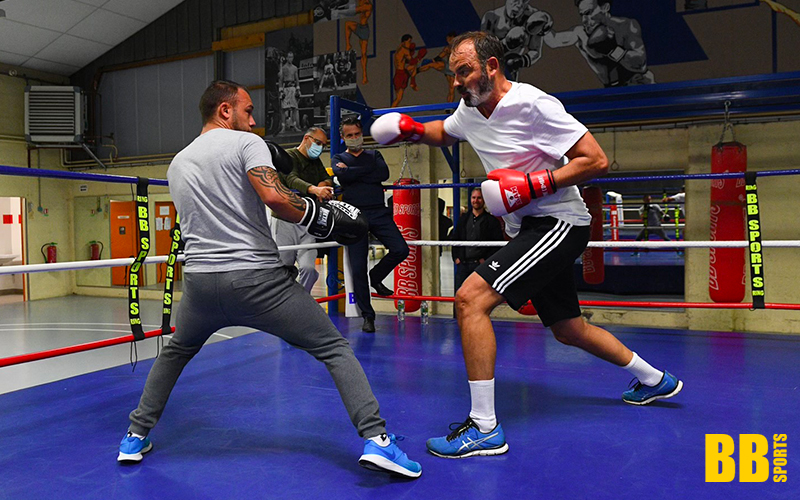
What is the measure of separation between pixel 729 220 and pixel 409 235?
246cm

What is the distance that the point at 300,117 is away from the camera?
23.1ft

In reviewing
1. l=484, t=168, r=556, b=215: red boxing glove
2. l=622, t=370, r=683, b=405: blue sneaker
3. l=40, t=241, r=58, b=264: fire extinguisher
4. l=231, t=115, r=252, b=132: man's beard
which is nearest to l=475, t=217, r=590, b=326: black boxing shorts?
l=484, t=168, r=556, b=215: red boxing glove

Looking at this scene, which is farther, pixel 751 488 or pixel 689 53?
pixel 689 53

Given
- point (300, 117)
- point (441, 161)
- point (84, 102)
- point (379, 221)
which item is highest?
point (84, 102)

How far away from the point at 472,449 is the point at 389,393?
714 mm

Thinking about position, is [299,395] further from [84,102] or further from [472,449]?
[84,102]

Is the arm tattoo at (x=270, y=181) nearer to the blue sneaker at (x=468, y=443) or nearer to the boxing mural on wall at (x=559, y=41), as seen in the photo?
the blue sneaker at (x=468, y=443)

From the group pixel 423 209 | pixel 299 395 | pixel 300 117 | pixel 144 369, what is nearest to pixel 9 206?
pixel 300 117

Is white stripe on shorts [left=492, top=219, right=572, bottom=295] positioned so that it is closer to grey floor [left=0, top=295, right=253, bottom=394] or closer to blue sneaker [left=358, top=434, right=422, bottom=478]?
blue sneaker [left=358, top=434, right=422, bottom=478]

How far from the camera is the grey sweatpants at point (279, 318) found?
1566 mm

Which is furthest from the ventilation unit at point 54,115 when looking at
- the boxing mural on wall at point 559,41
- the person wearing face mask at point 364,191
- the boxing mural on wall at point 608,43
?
the boxing mural on wall at point 608,43

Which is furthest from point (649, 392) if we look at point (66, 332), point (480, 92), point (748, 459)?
point (66, 332)

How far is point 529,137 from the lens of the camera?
5.94ft

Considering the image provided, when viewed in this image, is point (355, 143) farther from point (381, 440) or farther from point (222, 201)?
point (381, 440)
